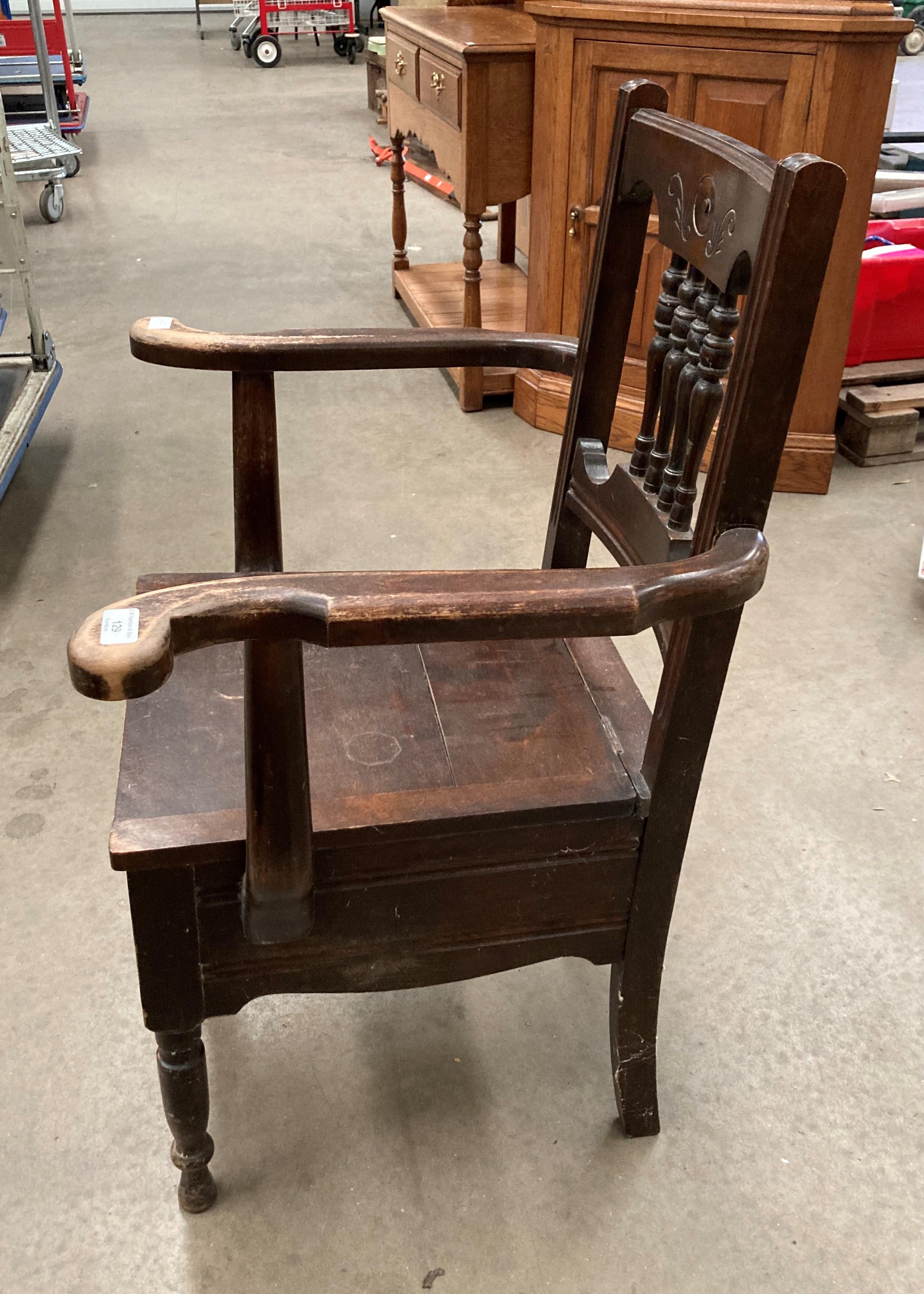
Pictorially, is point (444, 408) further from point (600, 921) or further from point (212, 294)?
point (600, 921)

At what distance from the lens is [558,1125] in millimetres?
1289

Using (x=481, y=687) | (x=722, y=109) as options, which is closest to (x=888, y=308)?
(x=722, y=109)

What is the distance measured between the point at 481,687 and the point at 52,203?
4.30 metres

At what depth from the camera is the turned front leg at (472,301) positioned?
2871 mm

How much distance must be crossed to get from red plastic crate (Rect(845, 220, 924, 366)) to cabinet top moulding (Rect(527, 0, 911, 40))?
23.1 inches

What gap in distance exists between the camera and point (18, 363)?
283 cm

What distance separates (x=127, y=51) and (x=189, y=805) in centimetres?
1010

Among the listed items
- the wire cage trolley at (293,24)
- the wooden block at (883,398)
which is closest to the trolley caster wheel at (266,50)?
the wire cage trolley at (293,24)

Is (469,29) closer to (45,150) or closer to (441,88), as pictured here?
(441,88)

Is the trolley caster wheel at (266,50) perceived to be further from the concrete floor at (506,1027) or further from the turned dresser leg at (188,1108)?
the turned dresser leg at (188,1108)

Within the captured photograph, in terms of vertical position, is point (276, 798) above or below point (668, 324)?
below

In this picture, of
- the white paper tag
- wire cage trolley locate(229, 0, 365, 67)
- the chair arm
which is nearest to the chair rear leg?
the chair arm

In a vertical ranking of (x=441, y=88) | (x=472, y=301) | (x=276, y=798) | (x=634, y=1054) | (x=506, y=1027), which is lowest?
(x=506, y=1027)

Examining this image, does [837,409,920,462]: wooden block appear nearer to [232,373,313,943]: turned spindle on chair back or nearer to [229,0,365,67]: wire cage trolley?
[232,373,313,943]: turned spindle on chair back
